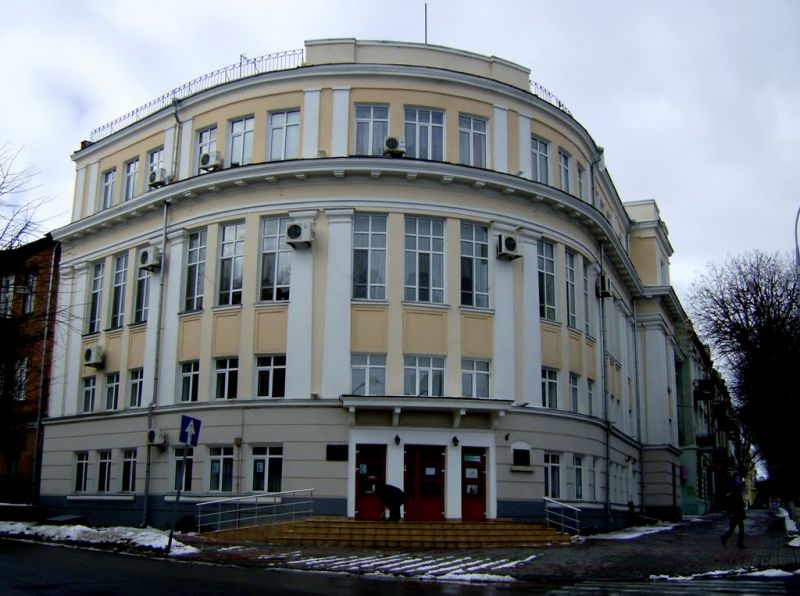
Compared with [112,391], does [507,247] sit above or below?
above

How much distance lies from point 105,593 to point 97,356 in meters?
21.3

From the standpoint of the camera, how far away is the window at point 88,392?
32406mm

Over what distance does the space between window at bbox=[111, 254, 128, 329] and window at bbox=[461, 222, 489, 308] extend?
13.2 metres

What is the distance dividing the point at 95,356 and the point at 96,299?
9.33 feet

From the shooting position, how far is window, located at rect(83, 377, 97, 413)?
32.4 meters

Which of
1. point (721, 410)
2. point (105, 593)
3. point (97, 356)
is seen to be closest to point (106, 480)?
point (97, 356)

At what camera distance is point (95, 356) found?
104 feet

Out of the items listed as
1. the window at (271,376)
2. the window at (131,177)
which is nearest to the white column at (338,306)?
the window at (271,376)

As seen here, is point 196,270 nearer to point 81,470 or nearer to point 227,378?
point 227,378

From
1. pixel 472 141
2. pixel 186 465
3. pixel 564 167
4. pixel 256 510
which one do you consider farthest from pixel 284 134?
pixel 256 510

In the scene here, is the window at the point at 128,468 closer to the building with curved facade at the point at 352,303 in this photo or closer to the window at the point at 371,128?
the building with curved facade at the point at 352,303

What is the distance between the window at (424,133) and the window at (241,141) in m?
5.43

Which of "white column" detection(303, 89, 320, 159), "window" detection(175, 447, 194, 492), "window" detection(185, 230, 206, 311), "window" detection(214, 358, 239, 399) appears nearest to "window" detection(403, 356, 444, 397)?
"window" detection(214, 358, 239, 399)

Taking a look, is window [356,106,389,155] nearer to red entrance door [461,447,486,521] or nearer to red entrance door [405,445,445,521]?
red entrance door [405,445,445,521]
